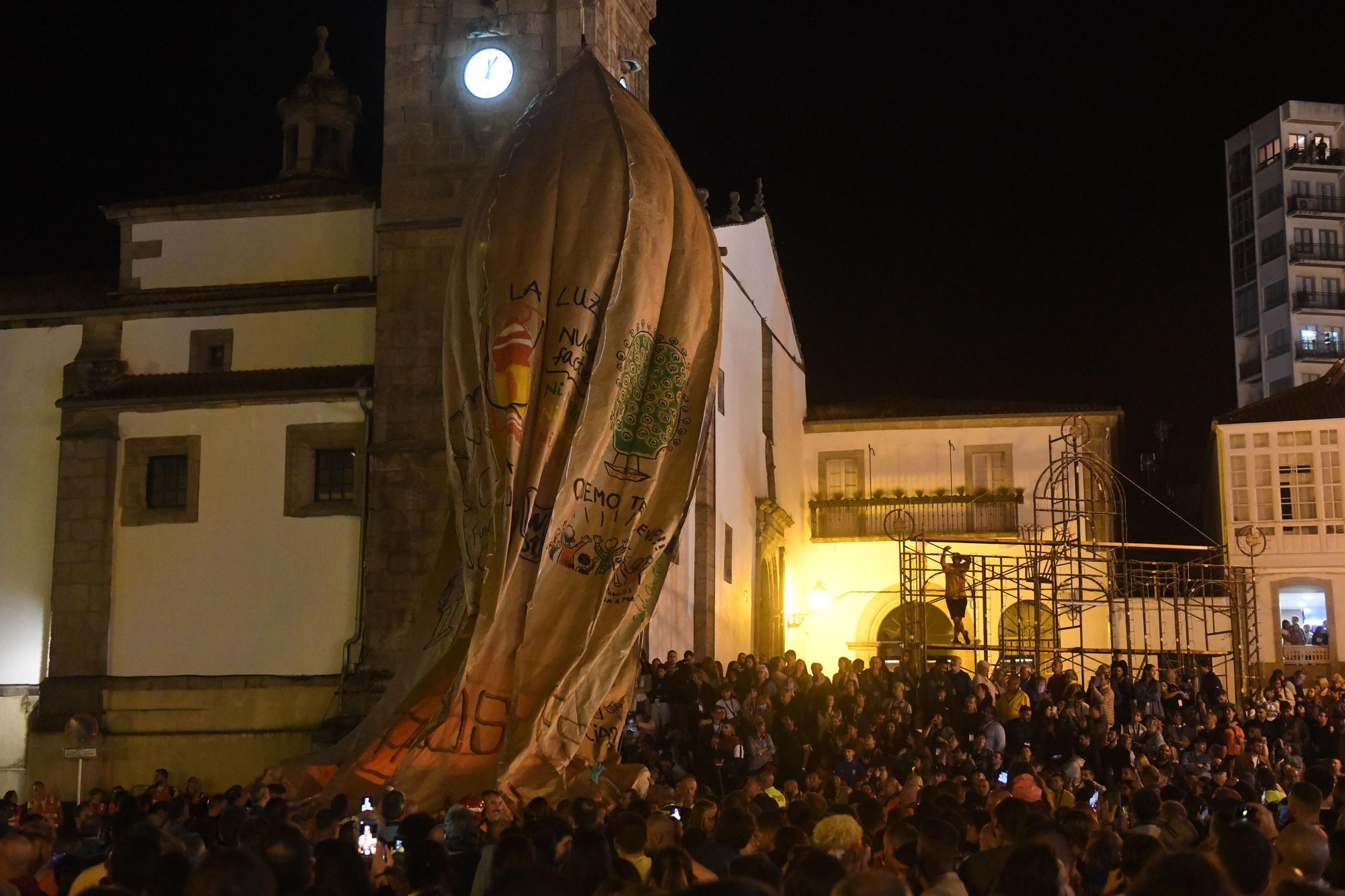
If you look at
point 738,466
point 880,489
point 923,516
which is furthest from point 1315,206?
point 738,466

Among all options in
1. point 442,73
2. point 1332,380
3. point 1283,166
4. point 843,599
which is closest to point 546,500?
point 442,73

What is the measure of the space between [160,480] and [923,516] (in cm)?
1791

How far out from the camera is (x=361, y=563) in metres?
23.0

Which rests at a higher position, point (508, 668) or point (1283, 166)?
point (1283, 166)

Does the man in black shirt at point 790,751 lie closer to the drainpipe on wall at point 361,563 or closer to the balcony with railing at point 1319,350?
the drainpipe on wall at point 361,563

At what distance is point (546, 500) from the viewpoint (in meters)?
16.8

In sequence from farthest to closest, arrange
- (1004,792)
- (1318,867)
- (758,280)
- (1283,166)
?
(1283,166)
(758,280)
(1004,792)
(1318,867)

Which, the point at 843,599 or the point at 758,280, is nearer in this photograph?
the point at 758,280

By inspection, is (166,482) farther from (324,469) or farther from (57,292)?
(57,292)

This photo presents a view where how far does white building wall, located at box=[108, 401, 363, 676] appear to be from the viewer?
2297 centimetres

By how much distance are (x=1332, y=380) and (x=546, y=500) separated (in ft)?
82.7

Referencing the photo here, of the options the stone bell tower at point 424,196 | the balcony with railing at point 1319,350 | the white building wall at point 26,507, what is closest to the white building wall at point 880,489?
the stone bell tower at point 424,196

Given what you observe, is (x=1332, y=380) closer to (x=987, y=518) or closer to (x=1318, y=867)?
(x=987, y=518)

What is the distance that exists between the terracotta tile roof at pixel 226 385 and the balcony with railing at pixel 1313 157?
45802mm
